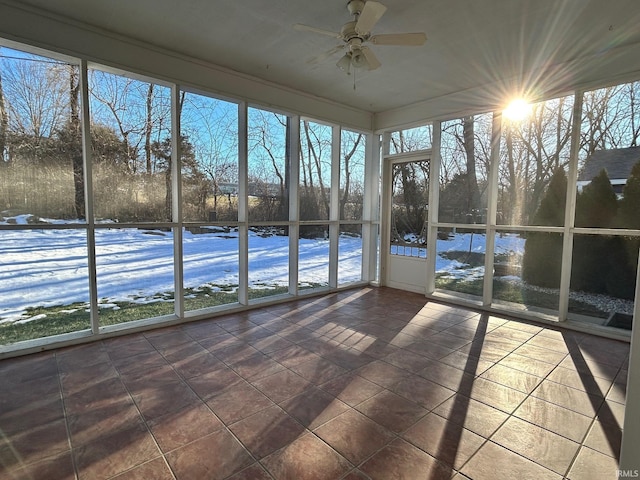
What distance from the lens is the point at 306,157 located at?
Answer: 17.2ft

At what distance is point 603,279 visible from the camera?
3.94 meters

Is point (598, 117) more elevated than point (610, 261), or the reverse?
point (598, 117)

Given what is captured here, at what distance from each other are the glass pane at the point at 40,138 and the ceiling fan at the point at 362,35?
7.63 ft

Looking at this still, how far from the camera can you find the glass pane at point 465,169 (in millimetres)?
4828

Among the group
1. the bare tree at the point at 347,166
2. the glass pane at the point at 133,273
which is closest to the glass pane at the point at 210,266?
the glass pane at the point at 133,273

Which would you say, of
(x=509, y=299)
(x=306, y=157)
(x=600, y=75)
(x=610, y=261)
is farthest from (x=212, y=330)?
(x=600, y=75)

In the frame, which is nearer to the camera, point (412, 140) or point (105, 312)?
point (105, 312)

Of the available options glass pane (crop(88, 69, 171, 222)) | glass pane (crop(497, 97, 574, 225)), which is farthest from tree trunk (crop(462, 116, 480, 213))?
glass pane (crop(88, 69, 171, 222))

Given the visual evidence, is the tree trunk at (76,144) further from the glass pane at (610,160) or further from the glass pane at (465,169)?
the glass pane at (610,160)

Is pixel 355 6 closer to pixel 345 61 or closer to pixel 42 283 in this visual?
pixel 345 61

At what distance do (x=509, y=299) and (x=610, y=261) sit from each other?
1.19m

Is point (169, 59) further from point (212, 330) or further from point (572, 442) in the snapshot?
A: point (572, 442)

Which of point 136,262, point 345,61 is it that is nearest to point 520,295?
point 345,61

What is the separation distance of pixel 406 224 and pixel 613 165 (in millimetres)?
2779
